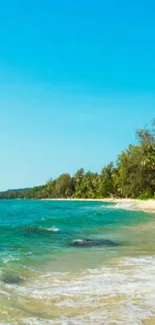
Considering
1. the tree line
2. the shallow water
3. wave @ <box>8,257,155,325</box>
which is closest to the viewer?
wave @ <box>8,257,155,325</box>

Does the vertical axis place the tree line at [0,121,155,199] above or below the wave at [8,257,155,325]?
above

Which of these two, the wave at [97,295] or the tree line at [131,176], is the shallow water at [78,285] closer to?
the wave at [97,295]

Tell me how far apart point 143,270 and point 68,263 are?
3102 millimetres

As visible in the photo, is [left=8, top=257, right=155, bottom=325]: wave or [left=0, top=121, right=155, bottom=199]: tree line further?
[left=0, top=121, right=155, bottom=199]: tree line

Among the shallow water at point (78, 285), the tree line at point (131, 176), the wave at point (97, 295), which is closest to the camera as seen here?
the wave at point (97, 295)

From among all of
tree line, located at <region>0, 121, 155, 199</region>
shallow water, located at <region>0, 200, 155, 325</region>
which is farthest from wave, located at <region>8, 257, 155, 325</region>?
tree line, located at <region>0, 121, 155, 199</region>

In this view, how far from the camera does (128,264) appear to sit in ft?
44.6

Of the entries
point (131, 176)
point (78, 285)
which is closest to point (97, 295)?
point (78, 285)

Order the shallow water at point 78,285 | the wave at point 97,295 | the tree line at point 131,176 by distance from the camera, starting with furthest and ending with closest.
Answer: the tree line at point 131,176 < the shallow water at point 78,285 < the wave at point 97,295

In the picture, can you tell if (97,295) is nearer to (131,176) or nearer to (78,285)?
(78,285)

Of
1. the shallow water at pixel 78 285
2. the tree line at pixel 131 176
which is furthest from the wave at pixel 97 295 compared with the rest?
the tree line at pixel 131 176

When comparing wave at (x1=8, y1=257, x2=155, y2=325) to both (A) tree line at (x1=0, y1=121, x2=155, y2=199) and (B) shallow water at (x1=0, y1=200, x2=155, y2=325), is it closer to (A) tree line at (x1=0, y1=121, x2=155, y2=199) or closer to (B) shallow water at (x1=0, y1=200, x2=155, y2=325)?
(B) shallow water at (x1=0, y1=200, x2=155, y2=325)

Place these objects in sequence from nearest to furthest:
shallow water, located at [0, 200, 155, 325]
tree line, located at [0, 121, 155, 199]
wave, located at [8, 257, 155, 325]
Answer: wave, located at [8, 257, 155, 325], shallow water, located at [0, 200, 155, 325], tree line, located at [0, 121, 155, 199]

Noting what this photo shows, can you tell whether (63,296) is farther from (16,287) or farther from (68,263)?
(68,263)
